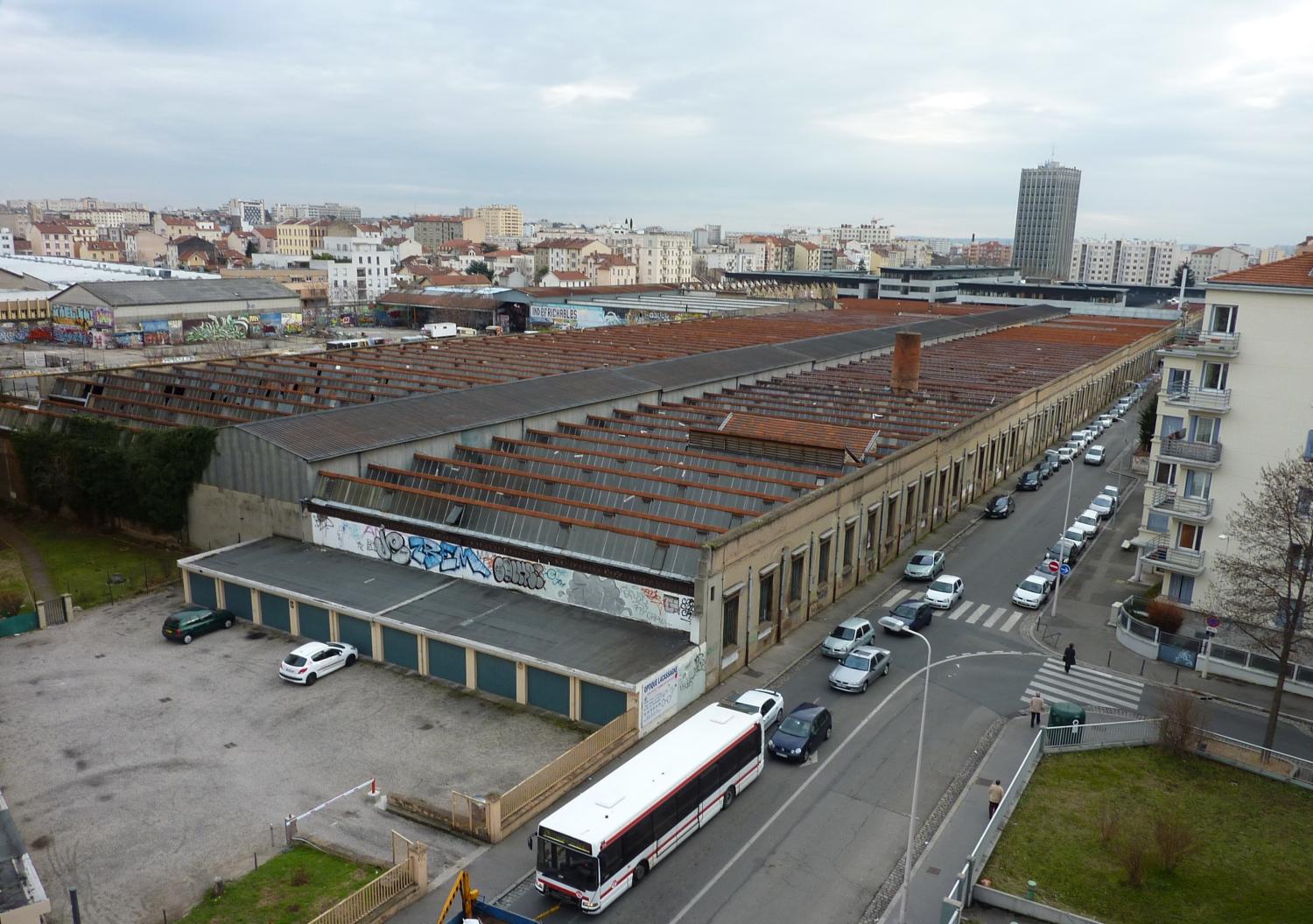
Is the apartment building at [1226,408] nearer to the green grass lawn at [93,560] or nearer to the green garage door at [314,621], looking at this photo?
the green garage door at [314,621]

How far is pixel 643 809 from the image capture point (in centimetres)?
2244

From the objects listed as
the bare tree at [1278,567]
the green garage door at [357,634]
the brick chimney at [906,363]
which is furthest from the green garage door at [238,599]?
the brick chimney at [906,363]

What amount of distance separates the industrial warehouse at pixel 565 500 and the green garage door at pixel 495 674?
0.10 meters

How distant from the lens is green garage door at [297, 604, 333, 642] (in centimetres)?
3603

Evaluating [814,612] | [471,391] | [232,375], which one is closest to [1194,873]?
[814,612]

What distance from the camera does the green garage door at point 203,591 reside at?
3922cm

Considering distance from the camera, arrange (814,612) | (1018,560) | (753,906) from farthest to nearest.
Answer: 1. (1018,560)
2. (814,612)
3. (753,906)

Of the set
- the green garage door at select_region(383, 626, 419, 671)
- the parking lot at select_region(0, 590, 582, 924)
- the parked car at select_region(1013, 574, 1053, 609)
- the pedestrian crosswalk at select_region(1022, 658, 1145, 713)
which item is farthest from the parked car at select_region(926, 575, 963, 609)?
the green garage door at select_region(383, 626, 419, 671)

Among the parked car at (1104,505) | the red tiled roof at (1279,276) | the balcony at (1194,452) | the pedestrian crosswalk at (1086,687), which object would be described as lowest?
the pedestrian crosswalk at (1086,687)

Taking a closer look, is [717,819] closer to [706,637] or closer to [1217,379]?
[706,637]

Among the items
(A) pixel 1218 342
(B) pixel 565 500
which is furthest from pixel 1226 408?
(B) pixel 565 500

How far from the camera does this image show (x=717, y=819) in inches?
1017

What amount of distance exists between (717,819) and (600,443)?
27413 mm

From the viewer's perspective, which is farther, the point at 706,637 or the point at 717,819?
the point at 706,637
